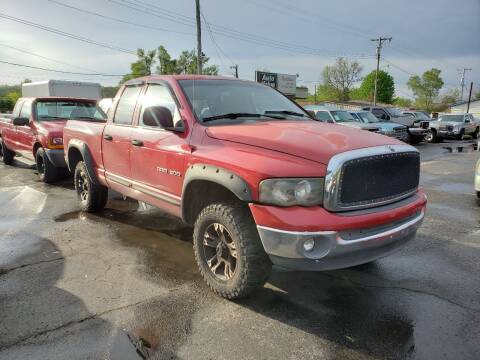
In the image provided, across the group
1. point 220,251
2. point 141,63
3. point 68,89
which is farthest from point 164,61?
point 220,251

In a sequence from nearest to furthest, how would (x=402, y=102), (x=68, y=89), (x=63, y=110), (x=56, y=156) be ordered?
1. (x=56, y=156)
2. (x=63, y=110)
3. (x=68, y=89)
4. (x=402, y=102)

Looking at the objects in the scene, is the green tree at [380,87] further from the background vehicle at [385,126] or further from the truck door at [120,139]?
the truck door at [120,139]

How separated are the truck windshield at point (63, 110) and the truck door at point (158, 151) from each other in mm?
4903

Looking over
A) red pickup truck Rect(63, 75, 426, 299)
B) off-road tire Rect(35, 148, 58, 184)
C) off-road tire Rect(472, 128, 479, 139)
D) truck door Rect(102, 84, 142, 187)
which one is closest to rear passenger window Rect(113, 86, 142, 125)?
truck door Rect(102, 84, 142, 187)

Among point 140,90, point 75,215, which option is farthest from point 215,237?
point 75,215

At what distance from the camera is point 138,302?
133 inches

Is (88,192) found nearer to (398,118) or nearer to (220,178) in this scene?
(220,178)

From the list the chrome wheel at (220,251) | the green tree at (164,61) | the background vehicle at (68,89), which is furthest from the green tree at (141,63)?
the chrome wheel at (220,251)

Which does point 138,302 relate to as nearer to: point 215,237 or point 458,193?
point 215,237

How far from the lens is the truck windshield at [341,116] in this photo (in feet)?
52.0

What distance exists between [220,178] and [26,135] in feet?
25.7

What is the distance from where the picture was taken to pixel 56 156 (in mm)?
8062

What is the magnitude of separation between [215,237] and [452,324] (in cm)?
201

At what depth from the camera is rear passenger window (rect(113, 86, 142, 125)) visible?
4762 millimetres
